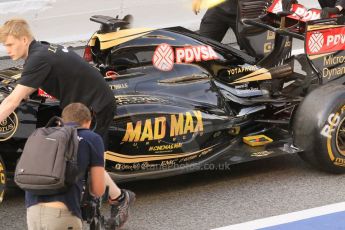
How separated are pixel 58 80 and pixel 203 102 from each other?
5.20 ft

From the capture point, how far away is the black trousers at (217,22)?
25.5 feet

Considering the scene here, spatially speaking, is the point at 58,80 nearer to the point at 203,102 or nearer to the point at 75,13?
the point at 203,102

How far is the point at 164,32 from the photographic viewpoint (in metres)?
6.18

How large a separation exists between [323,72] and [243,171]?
1.18 metres

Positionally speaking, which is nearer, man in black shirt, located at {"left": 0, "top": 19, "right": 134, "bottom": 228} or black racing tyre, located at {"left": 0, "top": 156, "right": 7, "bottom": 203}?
man in black shirt, located at {"left": 0, "top": 19, "right": 134, "bottom": 228}

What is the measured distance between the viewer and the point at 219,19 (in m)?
7.79

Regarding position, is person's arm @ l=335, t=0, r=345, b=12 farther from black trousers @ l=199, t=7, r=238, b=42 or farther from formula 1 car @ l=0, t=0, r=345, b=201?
black trousers @ l=199, t=7, r=238, b=42

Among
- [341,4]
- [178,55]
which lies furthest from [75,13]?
[178,55]

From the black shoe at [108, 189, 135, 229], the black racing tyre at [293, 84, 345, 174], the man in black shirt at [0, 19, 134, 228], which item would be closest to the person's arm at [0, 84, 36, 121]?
the man in black shirt at [0, 19, 134, 228]

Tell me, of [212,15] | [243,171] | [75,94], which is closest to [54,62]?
[75,94]

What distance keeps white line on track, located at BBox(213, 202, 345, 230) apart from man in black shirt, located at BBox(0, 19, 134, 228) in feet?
2.80

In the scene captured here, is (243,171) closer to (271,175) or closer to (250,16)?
(271,175)

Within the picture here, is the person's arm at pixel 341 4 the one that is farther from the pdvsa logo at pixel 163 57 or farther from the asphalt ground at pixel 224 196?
the pdvsa logo at pixel 163 57

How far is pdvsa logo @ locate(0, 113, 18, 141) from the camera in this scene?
523 centimetres
